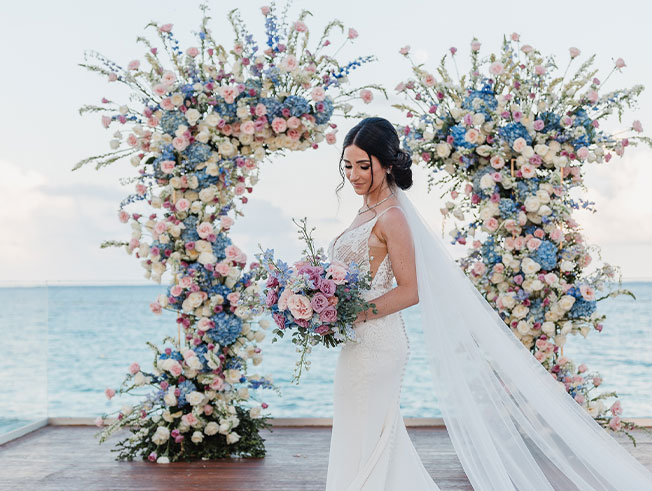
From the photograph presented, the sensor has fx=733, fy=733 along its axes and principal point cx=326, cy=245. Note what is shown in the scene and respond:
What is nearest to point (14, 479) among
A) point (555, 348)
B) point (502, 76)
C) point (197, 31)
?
point (197, 31)

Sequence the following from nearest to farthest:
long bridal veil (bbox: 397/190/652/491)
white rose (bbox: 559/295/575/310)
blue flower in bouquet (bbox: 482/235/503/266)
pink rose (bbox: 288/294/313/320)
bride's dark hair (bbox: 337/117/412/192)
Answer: pink rose (bbox: 288/294/313/320) → long bridal veil (bbox: 397/190/652/491) → bride's dark hair (bbox: 337/117/412/192) → white rose (bbox: 559/295/575/310) → blue flower in bouquet (bbox: 482/235/503/266)

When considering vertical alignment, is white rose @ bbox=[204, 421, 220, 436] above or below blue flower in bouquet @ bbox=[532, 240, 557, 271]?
below

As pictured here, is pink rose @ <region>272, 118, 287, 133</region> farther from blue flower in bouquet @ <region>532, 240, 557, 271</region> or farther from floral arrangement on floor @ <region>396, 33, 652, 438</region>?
blue flower in bouquet @ <region>532, 240, 557, 271</region>

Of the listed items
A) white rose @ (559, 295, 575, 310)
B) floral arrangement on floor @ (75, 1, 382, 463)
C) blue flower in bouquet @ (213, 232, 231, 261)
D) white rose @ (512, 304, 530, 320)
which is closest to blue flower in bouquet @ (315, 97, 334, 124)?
floral arrangement on floor @ (75, 1, 382, 463)

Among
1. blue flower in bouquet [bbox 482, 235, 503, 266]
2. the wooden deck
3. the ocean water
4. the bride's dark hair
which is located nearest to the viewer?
the bride's dark hair

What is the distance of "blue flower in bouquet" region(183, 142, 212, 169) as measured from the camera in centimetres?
471

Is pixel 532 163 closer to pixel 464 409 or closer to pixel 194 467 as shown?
pixel 464 409

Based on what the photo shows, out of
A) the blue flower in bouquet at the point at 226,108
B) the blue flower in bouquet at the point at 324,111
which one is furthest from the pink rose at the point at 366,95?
the blue flower in bouquet at the point at 226,108

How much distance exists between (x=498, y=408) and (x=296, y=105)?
2632 millimetres

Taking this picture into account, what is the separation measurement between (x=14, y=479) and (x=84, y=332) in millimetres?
15140

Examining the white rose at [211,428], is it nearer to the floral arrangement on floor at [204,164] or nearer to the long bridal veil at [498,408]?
the floral arrangement on floor at [204,164]

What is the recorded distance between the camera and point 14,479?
14.4ft

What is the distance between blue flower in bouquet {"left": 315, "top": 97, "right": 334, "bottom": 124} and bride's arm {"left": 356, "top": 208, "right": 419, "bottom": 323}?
207cm

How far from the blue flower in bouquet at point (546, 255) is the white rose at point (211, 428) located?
2.33m
